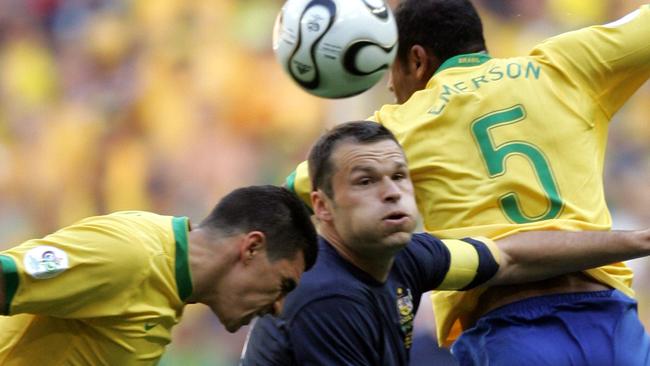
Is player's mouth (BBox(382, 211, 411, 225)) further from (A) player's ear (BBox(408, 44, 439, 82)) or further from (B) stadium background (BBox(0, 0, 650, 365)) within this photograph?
(B) stadium background (BBox(0, 0, 650, 365))

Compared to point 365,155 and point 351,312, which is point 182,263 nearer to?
point 351,312

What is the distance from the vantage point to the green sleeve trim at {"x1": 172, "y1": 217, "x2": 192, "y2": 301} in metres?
3.75

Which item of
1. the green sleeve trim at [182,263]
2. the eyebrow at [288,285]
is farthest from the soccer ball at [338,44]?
the green sleeve trim at [182,263]

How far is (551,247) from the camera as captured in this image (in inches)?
179

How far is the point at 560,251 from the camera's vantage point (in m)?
4.53

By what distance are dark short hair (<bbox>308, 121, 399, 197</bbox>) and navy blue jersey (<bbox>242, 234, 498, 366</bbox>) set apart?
0.23m

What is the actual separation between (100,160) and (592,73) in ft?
16.9

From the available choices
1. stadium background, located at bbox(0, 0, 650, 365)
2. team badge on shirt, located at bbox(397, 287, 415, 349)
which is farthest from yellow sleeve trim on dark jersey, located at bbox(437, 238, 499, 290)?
stadium background, located at bbox(0, 0, 650, 365)

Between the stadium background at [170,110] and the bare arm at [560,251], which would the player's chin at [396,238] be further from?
the stadium background at [170,110]

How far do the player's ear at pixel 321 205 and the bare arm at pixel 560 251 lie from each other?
69cm

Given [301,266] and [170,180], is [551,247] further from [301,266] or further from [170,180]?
[170,180]

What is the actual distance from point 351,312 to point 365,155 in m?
0.55

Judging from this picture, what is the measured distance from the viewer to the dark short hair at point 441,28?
4.98m

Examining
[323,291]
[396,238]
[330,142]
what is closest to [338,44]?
[330,142]
